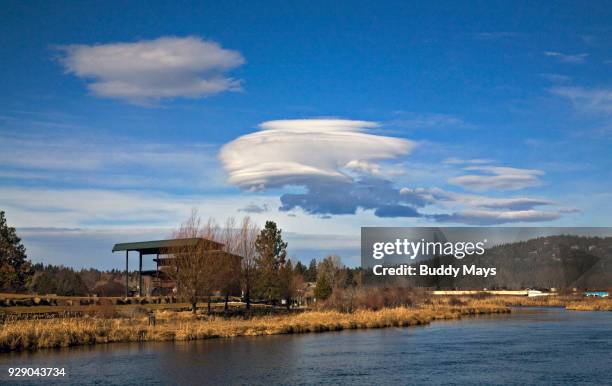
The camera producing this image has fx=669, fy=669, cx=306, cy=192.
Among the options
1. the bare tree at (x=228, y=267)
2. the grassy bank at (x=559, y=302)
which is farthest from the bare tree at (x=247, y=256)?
the grassy bank at (x=559, y=302)

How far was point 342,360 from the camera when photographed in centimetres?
3281

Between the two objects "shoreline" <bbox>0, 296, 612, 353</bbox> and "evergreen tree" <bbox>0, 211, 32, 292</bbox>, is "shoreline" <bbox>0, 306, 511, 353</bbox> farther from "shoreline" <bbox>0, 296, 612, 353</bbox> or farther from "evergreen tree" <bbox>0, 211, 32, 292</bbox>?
"evergreen tree" <bbox>0, 211, 32, 292</bbox>

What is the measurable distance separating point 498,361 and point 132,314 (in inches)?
1051

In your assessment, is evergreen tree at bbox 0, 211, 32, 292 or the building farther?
evergreen tree at bbox 0, 211, 32, 292

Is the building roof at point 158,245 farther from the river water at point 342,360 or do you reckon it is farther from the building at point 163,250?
the river water at point 342,360

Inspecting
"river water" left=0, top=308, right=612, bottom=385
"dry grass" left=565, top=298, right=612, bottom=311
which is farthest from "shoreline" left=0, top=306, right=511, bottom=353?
"dry grass" left=565, top=298, right=612, bottom=311

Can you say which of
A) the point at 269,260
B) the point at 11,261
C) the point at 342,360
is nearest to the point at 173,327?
the point at 342,360

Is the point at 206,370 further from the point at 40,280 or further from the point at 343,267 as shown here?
the point at 343,267

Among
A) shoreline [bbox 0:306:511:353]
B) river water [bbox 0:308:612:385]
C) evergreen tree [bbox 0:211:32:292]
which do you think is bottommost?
river water [bbox 0:308:612:385]

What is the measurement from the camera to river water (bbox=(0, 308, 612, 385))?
2752cm

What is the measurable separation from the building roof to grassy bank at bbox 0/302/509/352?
5793 mm

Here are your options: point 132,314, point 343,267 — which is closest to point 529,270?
point 343,267

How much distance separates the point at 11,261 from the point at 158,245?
56.4 feet

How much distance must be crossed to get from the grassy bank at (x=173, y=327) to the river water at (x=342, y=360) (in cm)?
147
